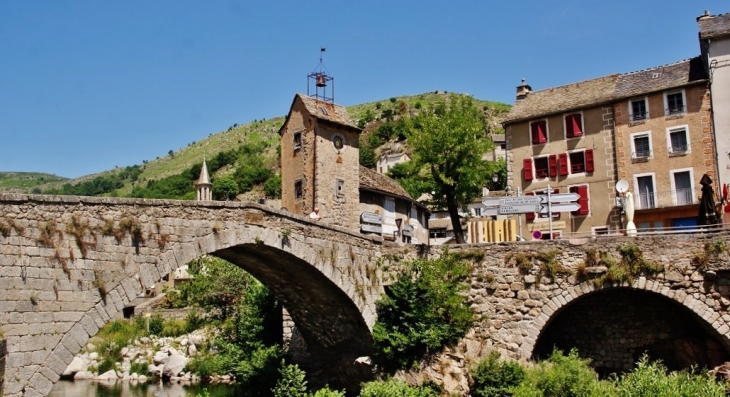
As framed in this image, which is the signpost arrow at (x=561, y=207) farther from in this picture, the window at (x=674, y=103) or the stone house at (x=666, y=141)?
the window at (x=674, y=103)

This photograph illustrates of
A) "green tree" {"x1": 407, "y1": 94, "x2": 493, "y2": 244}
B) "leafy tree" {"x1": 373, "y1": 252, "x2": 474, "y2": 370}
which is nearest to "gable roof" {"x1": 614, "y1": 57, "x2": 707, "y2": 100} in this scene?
"green tree" {"x1": 407, "y1": 94, "x2": 493, "y2": 244}

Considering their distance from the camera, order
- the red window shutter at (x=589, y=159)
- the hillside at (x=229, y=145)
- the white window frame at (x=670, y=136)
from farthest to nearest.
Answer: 1. the hillside at (x=229, y=145)
2. the red window shutter at (x=589, y=159)
3. the white window frame at (x=670, y=136)

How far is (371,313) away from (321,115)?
1018cm

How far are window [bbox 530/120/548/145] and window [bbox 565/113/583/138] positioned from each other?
3.76ft

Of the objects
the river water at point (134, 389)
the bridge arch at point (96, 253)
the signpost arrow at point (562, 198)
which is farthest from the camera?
the river water at point (134, 389)

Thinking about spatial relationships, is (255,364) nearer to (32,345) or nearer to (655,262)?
(32,345)

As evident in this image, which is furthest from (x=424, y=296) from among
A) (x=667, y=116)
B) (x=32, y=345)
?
(x=667, y=116)

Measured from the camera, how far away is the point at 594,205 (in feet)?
101

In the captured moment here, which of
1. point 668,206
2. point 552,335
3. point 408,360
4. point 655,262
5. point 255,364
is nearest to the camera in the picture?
point 655,262

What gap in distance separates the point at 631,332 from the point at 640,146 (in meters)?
11.8

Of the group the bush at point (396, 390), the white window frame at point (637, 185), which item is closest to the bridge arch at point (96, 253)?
the bush at point (396, 390)

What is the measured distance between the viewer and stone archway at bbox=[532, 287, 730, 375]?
20047 millimetres

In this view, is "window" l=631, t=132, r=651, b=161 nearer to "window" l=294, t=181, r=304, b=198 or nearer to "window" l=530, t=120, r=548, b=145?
"window" l=530, t=120, r=548, b=145

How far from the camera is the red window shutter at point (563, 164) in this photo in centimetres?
3181
